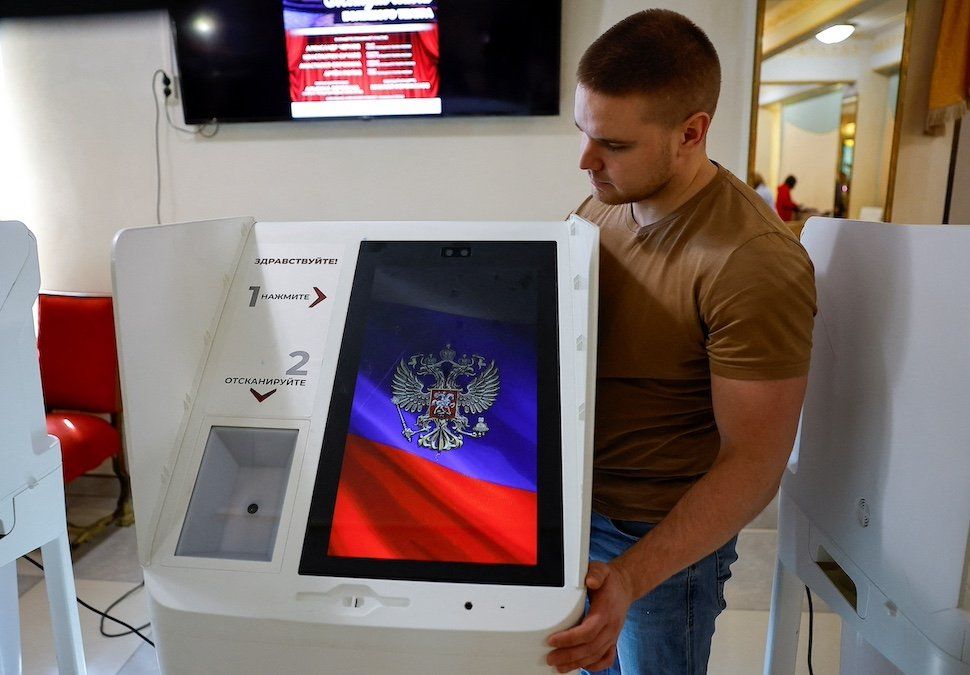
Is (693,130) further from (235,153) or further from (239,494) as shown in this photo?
(235,153)

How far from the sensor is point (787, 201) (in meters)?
2.62

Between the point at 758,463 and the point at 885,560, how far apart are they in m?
0.22

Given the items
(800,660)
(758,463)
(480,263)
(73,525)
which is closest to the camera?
(758,463)

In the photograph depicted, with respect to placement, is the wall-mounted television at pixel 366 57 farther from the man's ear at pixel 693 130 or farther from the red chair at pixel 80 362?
the man's ear at pixel 693 130

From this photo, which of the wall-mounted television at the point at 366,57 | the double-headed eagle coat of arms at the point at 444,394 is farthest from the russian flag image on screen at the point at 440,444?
the wall-mounted television at the point at 366,57

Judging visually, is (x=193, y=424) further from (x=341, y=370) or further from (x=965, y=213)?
(x=965, y=213)

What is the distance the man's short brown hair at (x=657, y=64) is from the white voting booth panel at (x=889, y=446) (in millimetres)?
321

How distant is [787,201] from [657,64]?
6.33 ft

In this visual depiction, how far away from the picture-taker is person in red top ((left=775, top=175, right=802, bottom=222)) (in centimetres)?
259

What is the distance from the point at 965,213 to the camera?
2.53 m

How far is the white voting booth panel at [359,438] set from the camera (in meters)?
0.80

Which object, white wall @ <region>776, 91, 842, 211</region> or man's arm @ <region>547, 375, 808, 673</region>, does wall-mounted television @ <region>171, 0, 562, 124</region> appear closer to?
white wall @ <region>776, 91, 842, 211</region>

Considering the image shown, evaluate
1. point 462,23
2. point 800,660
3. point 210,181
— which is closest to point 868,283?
point 800,660

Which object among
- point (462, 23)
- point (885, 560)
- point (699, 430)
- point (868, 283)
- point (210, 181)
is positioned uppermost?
point (462, 23)
